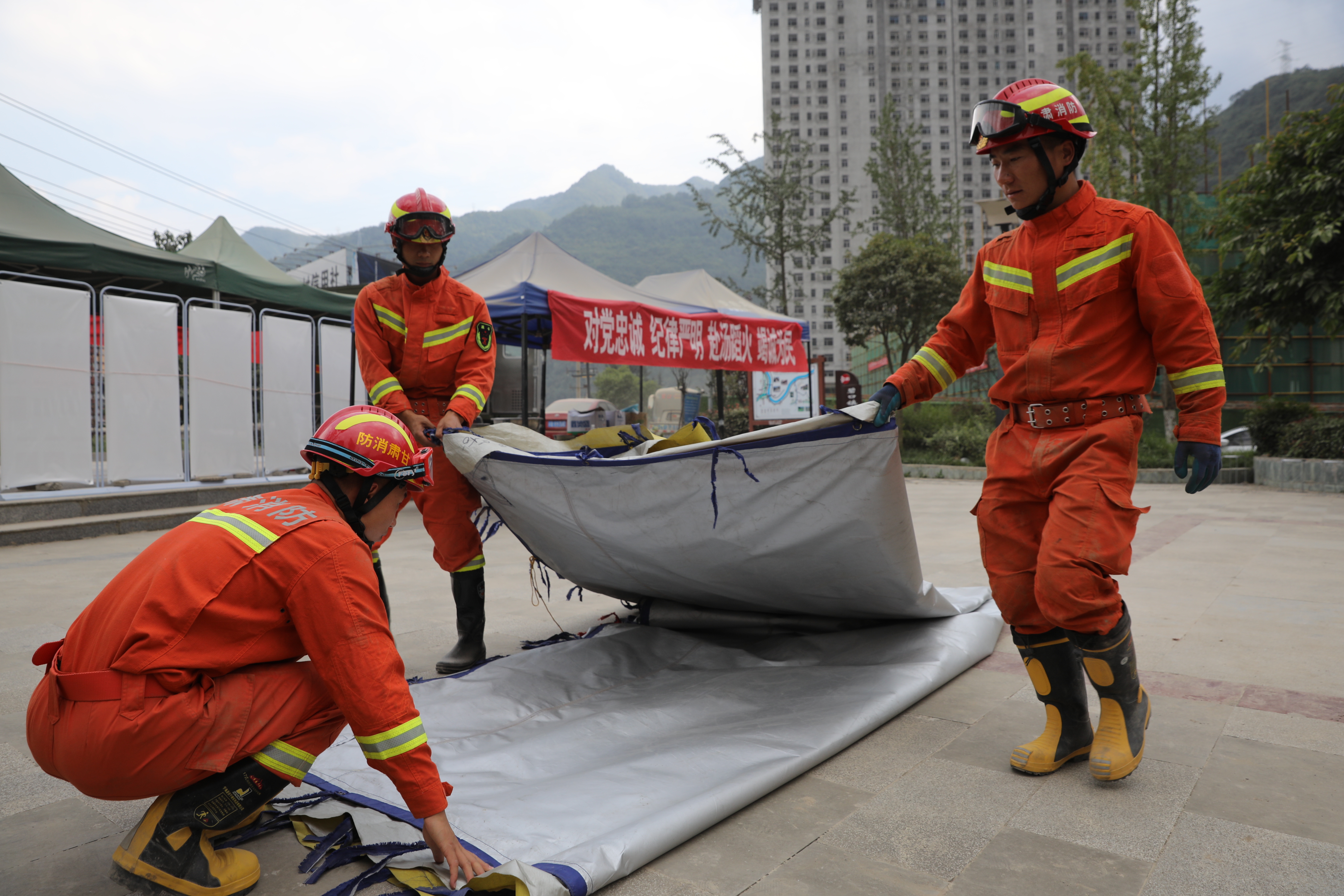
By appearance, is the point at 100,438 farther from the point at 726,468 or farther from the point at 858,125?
the point at 858,125

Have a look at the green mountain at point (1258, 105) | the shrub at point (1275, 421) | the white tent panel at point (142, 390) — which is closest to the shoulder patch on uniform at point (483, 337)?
the white tent panel at point (142, 390)

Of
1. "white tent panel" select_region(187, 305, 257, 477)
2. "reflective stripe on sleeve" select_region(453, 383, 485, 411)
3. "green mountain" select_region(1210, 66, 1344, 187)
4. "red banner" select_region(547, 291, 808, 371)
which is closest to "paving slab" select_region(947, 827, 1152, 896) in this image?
"reflective stripe on sleeve" select_region(453, 383, 485, 411)

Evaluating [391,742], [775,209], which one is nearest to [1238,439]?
[775,209]

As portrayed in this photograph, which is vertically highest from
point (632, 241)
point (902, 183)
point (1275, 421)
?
point (632, 241)

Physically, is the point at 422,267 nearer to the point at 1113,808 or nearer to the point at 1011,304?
the point at 1011,304

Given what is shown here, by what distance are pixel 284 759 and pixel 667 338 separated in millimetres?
7572

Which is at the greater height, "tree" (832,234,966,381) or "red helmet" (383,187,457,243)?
"tree" (832,234,966,381)

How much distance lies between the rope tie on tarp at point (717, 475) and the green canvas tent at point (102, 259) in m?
5.66

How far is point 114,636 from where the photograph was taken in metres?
1.43

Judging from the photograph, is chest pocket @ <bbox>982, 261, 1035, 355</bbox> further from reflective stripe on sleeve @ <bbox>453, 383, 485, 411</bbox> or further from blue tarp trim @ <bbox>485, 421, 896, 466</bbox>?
reflective stripe on sleeve @ <bbox>453, 383, 485, 411</bbox>

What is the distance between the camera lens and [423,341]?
129 inches

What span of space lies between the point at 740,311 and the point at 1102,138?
10.6 metres

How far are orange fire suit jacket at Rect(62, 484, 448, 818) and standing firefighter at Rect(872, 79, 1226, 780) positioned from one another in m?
1.44

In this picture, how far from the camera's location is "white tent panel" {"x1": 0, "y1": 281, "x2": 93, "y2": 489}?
672 centimetres
